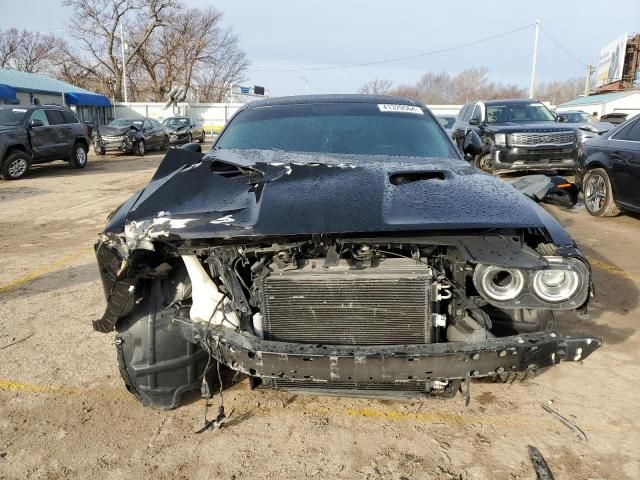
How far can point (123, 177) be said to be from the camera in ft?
42.9

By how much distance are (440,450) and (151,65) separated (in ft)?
166

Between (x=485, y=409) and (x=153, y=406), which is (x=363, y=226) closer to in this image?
(x=485, y=409)

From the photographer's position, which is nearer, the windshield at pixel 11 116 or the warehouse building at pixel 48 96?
the windshield at pixel 11 116

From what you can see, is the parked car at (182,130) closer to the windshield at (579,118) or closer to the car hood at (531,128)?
the car hood at (531,128)

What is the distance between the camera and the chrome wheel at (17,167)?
1182 cm

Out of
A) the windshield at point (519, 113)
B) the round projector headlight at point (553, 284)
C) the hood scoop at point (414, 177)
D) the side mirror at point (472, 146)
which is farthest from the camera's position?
the windshield at point (519, 113)

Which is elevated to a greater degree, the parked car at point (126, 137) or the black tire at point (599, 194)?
the parked car at point (126, 137)

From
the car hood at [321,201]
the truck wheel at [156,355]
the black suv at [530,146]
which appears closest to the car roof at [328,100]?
the car hood at [321,201]

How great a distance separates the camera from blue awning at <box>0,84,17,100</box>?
70.7ft

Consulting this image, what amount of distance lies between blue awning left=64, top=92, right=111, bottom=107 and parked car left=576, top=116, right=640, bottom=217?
28.4 m

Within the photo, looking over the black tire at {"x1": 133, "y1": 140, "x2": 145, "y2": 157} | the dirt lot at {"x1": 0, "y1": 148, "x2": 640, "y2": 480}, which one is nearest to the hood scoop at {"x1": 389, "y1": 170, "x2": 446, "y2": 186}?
the dirt lot at {"x1": 0, "y1": 148, "x2": 640, "y2": 480}

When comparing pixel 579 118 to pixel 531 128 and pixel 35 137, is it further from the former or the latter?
pixel 35 137

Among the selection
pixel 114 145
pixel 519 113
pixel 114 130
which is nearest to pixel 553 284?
pixel 519 113

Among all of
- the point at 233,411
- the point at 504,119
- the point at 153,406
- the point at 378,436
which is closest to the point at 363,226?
the point at 378,436
